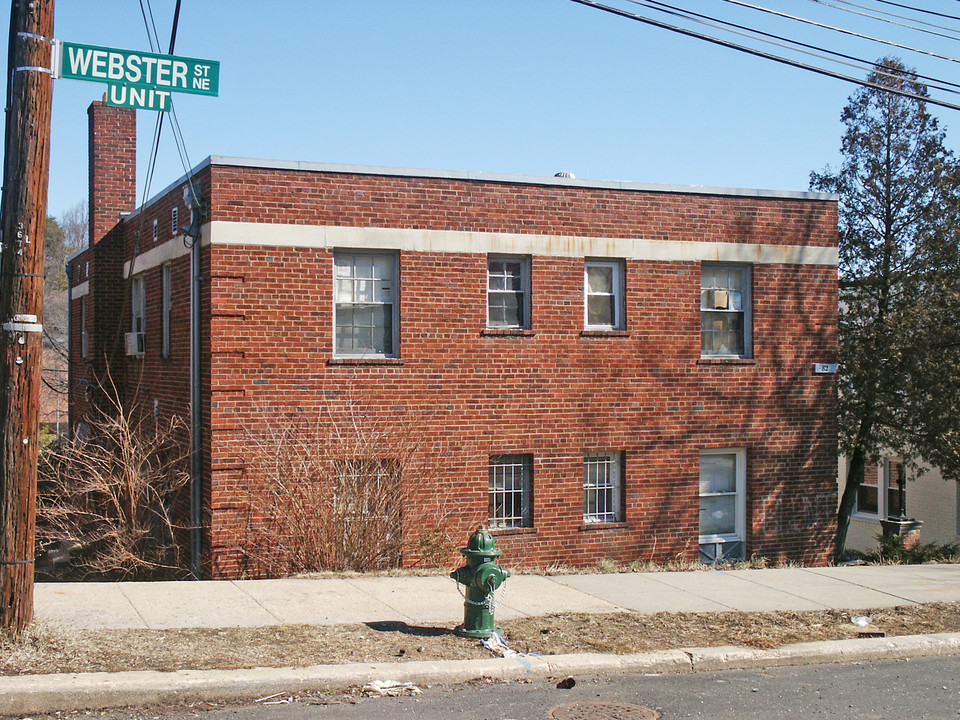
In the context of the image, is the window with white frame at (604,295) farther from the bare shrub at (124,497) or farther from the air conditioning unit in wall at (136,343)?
the air conditioning unit in wall at (136,343)

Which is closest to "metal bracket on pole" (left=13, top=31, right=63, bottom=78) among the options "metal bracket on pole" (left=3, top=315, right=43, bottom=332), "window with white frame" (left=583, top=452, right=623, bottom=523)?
"metal bracket on pole" (left=3, top=315, right=43, bottom=332)

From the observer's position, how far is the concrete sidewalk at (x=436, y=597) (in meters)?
9.27

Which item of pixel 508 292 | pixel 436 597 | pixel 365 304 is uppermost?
pixel 508 292

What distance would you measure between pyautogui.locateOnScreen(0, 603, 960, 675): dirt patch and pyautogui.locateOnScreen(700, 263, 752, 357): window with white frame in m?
6.89

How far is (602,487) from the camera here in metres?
16.1

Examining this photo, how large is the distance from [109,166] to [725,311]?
41.2 feet

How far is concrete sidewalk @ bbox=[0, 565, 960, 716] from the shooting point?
7.11 metres

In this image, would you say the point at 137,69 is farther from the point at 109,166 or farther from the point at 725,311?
the point at 109,166

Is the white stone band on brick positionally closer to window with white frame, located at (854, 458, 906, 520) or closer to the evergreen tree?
the evergreen tree

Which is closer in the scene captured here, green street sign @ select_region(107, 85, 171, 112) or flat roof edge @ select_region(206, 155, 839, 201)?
green street sign @ select_region(107, 85, 171, 112)

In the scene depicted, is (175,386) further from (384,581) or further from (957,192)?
(957,192)

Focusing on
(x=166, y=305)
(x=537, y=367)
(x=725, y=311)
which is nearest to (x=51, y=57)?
(x=166, y=305)

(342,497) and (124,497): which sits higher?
(342,497)

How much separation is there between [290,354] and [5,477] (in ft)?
22.4
